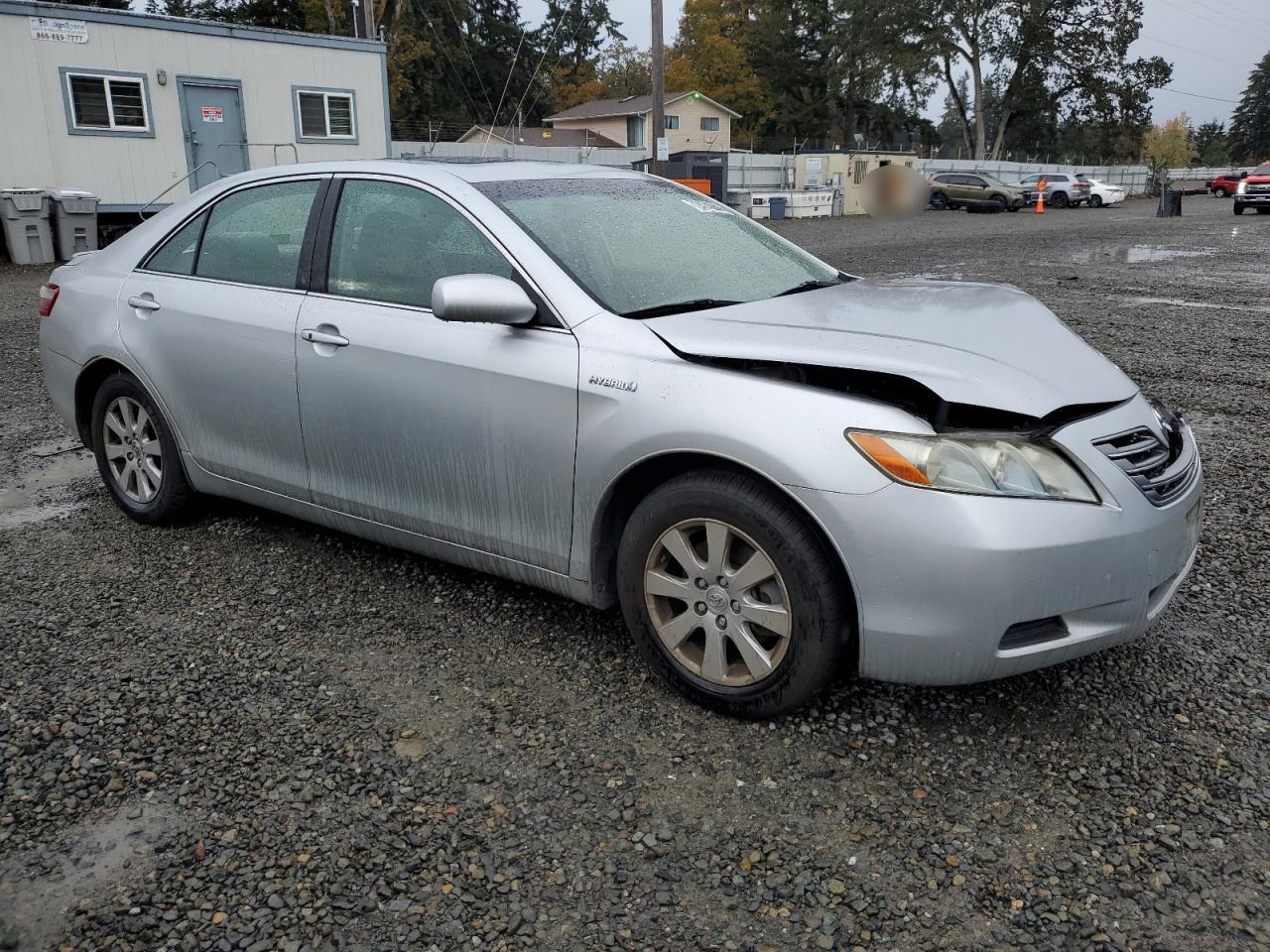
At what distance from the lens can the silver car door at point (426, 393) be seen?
3.22 metres

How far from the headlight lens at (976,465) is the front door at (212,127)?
18886 millimetres

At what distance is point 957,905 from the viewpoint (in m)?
2.29

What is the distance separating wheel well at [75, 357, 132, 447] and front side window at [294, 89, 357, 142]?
56.8 feet

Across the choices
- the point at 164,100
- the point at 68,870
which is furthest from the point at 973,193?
the point at 68,870

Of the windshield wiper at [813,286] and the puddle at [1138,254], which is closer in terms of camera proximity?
the windshield wiper at [813,286]

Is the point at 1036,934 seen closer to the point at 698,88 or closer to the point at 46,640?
the point at 46,640

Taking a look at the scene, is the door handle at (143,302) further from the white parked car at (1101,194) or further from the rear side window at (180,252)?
the white parked car at (1101,194)

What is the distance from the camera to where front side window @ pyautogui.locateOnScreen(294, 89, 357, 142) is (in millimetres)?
20453

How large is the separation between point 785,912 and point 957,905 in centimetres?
38

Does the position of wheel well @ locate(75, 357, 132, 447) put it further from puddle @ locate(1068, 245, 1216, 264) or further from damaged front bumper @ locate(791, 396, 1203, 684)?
puddle @ locate(1068, 245, 1216, 264)

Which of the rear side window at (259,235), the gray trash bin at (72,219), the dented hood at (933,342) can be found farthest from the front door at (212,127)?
the dented hood at (933,342)

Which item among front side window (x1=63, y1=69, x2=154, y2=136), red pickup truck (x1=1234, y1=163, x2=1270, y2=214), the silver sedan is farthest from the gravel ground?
red pickup truck (x1=1234, y1=163, x2=1270, y2=214)

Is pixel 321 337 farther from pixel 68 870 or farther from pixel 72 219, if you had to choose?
pixel 72 219

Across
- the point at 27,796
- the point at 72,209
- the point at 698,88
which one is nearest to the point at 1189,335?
the point at 27,796
